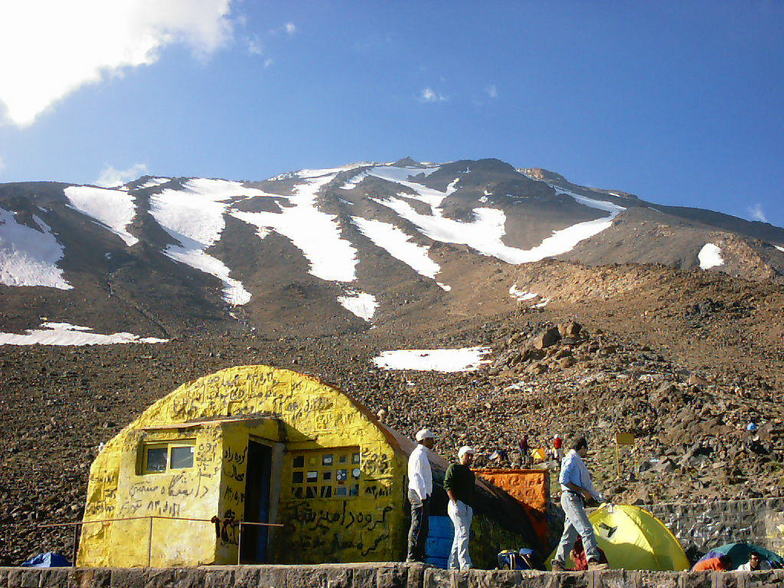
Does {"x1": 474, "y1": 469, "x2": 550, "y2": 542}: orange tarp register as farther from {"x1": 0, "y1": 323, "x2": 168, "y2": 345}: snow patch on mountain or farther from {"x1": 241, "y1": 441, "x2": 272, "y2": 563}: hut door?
{"x1": 0, "y1": 323, "x2": 168, "y2": 345}: snow patch on mountain

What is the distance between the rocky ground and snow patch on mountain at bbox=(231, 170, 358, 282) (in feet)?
81.0

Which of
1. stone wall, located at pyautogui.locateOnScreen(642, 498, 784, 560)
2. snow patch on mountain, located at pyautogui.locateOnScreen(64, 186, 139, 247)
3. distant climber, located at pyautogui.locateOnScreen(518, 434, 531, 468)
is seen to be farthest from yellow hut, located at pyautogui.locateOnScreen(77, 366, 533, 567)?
snow patch on mountain, located at pyautogui.locateOnScreen(64, 186, 139, 247)

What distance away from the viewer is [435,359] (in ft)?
129

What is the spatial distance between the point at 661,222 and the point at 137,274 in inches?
2048

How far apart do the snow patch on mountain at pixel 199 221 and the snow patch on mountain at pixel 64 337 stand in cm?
1607

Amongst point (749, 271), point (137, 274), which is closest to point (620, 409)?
point (749, 271)

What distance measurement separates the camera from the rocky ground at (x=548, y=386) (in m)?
18.0

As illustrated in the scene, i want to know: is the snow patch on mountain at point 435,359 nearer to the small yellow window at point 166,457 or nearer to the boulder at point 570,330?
the boulder at point 570,330

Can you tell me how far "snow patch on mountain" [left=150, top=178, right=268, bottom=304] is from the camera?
72125mm

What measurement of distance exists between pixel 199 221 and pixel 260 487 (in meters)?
84.4

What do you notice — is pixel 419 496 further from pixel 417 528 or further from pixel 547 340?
pixel 547 340

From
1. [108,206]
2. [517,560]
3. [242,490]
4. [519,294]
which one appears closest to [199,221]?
[108,206]

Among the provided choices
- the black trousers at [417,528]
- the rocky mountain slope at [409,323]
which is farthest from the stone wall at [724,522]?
the black trousers at [417,528]

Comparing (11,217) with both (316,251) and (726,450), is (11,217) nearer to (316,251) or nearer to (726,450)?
(316,251)
